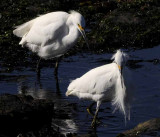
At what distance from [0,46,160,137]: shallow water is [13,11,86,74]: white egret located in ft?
1.64

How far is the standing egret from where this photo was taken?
775 centimetres

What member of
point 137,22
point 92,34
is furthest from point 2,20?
point 137,22

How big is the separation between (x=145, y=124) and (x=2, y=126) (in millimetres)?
2067

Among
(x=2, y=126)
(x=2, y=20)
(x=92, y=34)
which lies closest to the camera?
(x=2, y=126)

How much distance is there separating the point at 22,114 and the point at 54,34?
3.88 m

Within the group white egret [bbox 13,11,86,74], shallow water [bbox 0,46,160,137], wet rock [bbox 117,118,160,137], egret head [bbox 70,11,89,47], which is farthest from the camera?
white egret [bbox 13,11,86,74]

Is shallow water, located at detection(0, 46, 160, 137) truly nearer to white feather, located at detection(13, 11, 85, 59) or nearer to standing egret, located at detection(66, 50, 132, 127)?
standing egret, located at detection(66, 50, 132, 127)

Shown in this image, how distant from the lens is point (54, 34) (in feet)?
35.1

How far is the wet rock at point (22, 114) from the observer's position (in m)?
7.02

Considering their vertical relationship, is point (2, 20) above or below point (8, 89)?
above

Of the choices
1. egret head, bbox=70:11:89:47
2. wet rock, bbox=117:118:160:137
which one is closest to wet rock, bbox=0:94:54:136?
wet rock, bbox=117:118:160:137

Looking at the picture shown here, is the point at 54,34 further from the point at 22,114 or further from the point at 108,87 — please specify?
the point at 22,114

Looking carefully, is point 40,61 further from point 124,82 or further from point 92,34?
point 124,82

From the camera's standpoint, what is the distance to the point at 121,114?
8.35 metres
